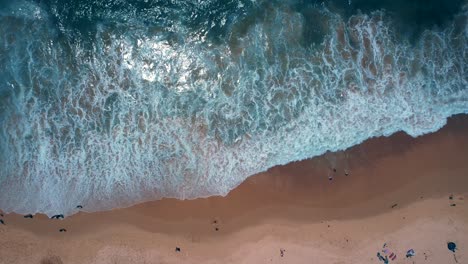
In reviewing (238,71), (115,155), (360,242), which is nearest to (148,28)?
(238,71)

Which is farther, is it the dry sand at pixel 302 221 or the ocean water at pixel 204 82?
the ocean water at pixel 204 82

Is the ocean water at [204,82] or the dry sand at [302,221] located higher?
the ocean water at [204,82]

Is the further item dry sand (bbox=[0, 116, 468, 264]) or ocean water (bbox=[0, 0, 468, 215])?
ocean water (bbox=[0, 0, 468, 215])

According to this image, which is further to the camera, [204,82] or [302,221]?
[204,82]

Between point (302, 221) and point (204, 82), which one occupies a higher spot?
point (204, 82)
